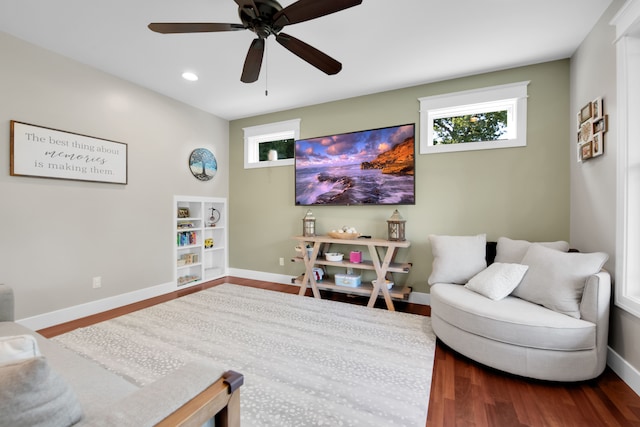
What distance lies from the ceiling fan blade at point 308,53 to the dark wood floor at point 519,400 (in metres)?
2.33

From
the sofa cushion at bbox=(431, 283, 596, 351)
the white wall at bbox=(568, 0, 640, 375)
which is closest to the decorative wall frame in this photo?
the white wall at bbox=(568, 0, 640, 375)

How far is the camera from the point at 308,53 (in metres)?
1.92

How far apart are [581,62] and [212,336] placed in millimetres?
4142

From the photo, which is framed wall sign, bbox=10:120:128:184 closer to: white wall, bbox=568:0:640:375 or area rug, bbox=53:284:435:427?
area rug, bbox=53:284:435:427

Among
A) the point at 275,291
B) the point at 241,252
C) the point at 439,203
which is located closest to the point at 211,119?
the point at 241,252

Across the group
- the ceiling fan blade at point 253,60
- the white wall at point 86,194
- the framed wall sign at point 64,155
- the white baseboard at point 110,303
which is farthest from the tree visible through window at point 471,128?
the framed wall sign at point 64,155

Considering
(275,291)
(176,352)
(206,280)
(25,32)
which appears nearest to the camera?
(176,352)

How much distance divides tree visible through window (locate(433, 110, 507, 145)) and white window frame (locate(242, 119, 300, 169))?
1944mm

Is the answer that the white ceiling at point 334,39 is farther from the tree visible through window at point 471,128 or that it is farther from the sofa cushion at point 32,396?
the sofa cushion at point 32,396

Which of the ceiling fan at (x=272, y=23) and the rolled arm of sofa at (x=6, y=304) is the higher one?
the ceiling fan at (x=272, y=23)

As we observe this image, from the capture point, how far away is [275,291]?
374 centimetres

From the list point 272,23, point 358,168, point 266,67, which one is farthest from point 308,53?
point 358,168

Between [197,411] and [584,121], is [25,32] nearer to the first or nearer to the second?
[197,411]

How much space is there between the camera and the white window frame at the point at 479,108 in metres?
2.83
